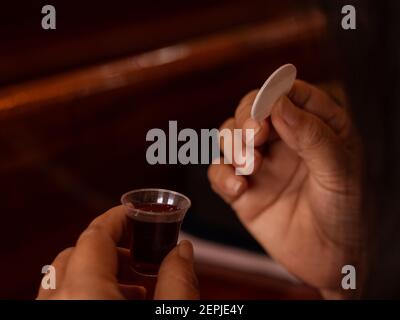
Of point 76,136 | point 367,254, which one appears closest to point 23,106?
point 76,136

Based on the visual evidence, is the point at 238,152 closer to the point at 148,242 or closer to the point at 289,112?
the point at 289,112

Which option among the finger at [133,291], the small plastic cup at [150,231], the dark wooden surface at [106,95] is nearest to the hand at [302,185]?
the dark wooden surface at [106,95]

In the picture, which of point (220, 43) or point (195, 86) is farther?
point (220, 43)

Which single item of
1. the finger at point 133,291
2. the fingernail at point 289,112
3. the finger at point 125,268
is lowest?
the finger at point 133,291

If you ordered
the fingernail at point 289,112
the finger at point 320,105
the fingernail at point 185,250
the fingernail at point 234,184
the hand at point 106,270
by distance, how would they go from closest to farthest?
the hand at point 106,270 < the fingernail at point 185,250 < the fingernail at point 289,112 < the finger at point 320,105 < the fingernail at point 234,184

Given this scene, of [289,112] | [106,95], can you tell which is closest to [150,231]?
[289,112]

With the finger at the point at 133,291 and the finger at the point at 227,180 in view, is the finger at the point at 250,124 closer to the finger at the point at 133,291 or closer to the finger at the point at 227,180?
the finger at the point at 227,180

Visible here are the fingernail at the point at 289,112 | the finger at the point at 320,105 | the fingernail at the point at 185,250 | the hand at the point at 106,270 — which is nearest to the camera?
the hand at the point at 106,270

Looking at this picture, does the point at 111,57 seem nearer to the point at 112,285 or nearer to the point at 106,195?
the point at 106,195
